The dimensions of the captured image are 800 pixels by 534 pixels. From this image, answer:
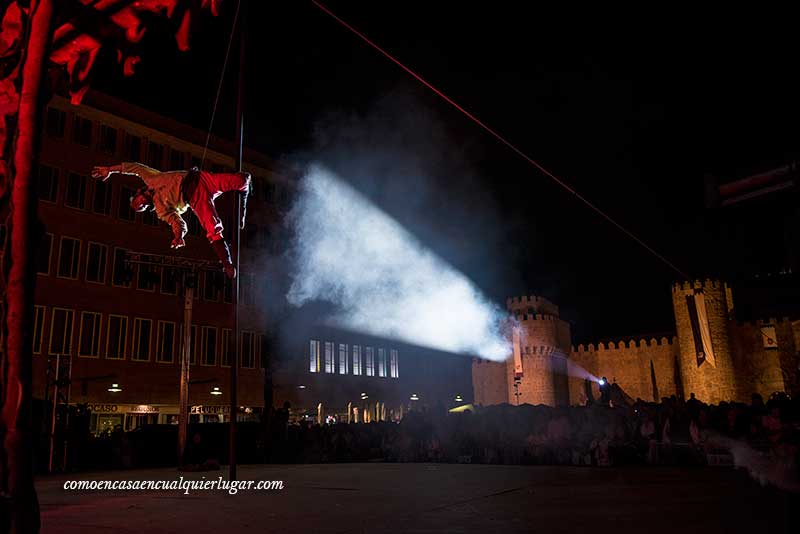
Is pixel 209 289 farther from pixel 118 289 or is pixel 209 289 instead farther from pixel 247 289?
pixel 118 289

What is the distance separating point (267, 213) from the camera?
35.5 m

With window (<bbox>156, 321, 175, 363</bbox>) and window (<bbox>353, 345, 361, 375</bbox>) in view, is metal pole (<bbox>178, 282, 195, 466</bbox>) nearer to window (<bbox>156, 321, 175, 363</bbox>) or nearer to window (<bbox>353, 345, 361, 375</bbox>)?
window (<bbox>156, 321, 175, 363</bbox>)

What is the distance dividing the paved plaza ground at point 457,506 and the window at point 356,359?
29661 millimetres

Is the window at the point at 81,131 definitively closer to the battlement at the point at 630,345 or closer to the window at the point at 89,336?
the window at the point at 89,336

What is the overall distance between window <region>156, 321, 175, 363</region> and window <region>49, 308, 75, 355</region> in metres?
4.28

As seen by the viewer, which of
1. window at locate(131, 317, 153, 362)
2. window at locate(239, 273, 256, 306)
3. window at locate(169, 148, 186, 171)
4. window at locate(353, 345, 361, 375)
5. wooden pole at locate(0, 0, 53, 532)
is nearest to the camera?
wooden pole at locate(0, 0, 53, 532)

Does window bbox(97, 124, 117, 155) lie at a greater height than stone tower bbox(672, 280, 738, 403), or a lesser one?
greater

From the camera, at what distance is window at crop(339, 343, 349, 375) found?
39750 mm

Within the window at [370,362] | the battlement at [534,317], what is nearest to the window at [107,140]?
the window at [370,362]

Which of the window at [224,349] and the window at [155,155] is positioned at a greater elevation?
the window at [155,155]

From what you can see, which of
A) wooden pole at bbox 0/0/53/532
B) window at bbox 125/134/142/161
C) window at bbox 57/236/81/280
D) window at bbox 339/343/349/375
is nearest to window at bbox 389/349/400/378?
window at bbox 339/343/349/375

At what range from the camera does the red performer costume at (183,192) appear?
6941mm

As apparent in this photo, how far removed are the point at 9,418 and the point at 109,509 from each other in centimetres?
575

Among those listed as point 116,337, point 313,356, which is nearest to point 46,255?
point 116,337
